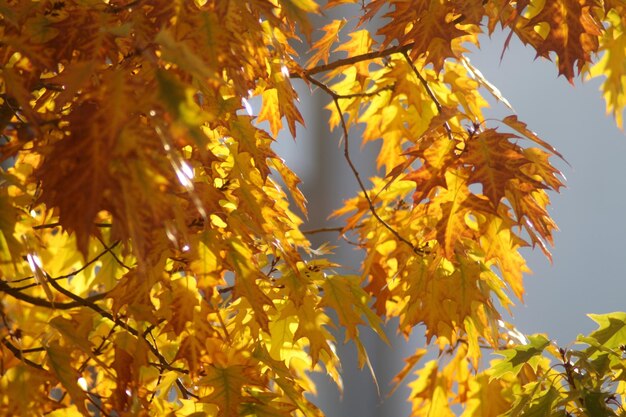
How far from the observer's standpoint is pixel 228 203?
1093mm

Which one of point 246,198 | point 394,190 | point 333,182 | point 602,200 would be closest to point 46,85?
point 246,198

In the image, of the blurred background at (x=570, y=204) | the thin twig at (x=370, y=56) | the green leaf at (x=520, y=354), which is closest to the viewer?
→ the green leaf at (x=520, y=354)

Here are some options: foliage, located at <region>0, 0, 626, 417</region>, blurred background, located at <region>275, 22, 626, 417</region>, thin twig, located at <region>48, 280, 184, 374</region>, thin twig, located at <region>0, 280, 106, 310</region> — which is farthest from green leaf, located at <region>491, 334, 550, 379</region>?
blurred background, located at <region>275, 22, 626, 417</region>

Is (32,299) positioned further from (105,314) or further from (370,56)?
(370,56)

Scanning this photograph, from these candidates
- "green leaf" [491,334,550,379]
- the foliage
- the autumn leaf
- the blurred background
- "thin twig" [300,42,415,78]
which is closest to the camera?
the foliage

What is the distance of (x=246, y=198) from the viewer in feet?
3.29

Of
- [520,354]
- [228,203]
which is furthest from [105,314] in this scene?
[520,354]

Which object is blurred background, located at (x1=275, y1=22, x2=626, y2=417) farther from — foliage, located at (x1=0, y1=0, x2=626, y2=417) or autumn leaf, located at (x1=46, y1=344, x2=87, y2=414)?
autumn leaf, located at (x1=46, y1=344, x2=87, y2=414)

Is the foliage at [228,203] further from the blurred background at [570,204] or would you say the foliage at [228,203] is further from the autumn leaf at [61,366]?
the blurred background at [570,204]

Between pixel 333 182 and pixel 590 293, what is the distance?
1415mm

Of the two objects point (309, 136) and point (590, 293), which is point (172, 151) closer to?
point (590, 293)

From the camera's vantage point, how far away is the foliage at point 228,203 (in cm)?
63

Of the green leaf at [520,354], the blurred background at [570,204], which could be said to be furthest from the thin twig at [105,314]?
the blurred background at [570,204]

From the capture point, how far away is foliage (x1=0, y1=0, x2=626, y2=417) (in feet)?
2.06
